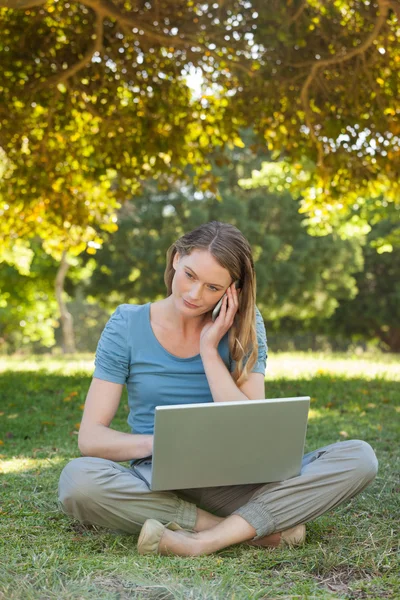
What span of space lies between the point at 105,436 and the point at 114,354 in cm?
37

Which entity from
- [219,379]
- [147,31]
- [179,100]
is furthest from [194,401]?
[179,100]

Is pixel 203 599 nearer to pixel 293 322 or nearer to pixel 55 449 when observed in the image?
pixel 55 449

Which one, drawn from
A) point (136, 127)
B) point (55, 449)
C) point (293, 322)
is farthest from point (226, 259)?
point (293, 322)

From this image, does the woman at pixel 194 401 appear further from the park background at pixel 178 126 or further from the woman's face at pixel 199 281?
the park background at pixel 178 126

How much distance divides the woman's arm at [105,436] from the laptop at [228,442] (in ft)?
0.52

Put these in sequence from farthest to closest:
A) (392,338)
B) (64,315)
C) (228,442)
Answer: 1. (392,338)
2. (64,315)
3. (228,442)

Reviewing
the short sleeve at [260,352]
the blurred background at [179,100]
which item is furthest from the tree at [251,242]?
the short sleeve at [260,352]

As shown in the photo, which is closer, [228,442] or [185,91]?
[228,442]

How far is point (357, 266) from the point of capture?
2892cm

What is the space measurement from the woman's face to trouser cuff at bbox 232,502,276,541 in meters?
0.87

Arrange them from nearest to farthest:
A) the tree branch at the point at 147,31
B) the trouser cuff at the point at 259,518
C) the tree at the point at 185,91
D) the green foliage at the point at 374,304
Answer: the trouser cuff at the point at 259,518
the tree branch at the point at 147,31
the tree at the point at 185,91
the green foliage at the point at 374,304

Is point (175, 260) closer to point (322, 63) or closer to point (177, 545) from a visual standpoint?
point (177, 545)

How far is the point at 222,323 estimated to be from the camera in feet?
11.2

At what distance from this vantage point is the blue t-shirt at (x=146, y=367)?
3.45 metres
